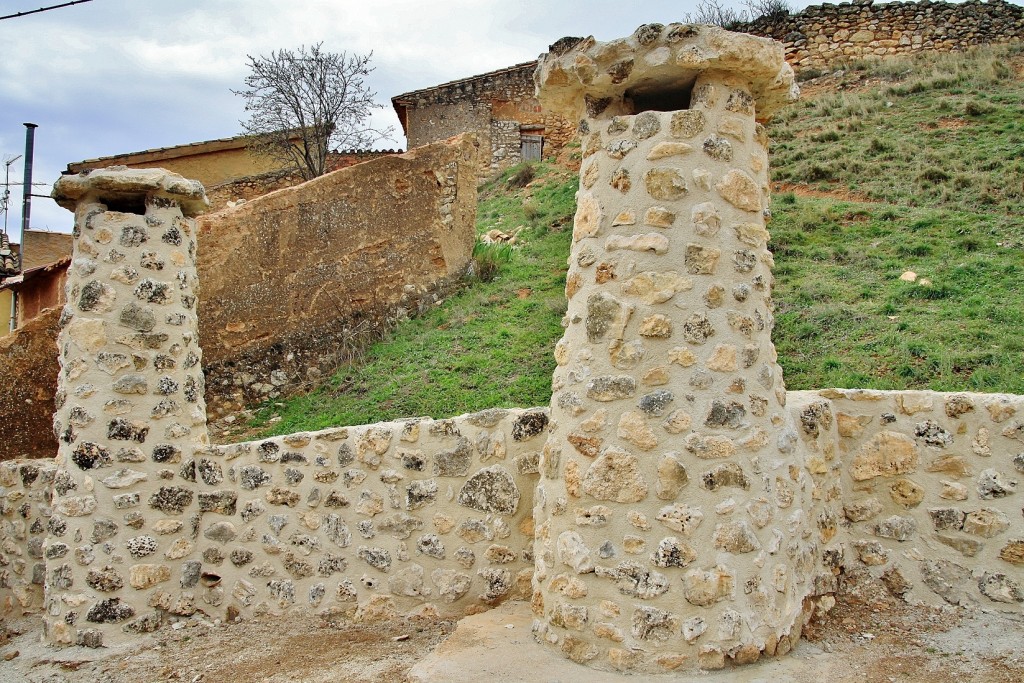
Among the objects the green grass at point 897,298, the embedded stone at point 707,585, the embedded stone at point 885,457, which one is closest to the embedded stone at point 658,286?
the embedded stone at point 707,585

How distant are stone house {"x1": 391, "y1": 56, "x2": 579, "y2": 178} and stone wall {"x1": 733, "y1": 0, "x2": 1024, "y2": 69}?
5.26 metres

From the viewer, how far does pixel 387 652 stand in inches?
154

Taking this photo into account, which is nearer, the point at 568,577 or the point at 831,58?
the point at 568,577

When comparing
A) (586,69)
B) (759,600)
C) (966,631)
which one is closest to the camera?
(759,600)

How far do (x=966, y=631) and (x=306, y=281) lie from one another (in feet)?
24.7

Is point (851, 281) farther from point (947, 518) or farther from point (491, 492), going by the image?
point (491, 492)

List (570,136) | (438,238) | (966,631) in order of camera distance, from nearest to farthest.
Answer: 1. (966,631)
2. (438,238)
3. (570,136)

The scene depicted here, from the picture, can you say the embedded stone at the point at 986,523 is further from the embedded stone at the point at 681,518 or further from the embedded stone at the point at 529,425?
the embedded stone at the point at 529,425

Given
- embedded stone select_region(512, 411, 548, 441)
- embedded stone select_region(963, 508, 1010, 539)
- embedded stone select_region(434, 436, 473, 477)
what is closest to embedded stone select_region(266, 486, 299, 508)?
embedded stone select_region(434, 436, 473, 477)

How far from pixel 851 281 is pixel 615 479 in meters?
6.74

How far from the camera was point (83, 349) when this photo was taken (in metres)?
4.81

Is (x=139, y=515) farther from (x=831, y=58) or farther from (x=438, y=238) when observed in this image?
(x=831, y=58)

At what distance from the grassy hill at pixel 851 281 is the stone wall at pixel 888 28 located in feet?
12.1

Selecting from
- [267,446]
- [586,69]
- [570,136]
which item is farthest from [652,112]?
[570,136]
